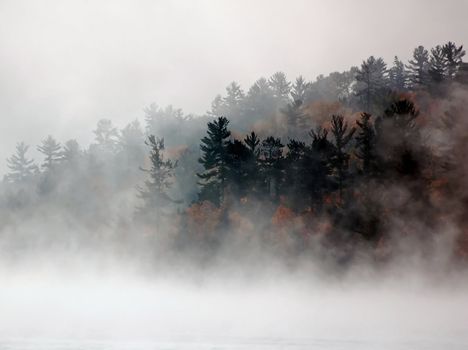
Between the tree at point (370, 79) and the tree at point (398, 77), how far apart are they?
91.3 inches

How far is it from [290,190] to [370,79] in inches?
1910

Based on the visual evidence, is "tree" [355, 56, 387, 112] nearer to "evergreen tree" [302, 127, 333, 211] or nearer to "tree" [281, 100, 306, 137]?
"tree" [281, 100, 306, 137]

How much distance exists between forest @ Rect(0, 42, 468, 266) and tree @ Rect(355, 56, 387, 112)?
351mm

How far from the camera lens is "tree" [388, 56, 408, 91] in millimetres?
130000

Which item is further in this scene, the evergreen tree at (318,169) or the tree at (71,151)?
the tree at (71,151)

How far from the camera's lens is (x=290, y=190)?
78.1 meters

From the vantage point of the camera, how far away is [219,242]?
7606cm

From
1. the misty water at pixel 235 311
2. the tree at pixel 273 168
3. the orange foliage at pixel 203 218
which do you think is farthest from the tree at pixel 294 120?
the misty water at pixel 235 311

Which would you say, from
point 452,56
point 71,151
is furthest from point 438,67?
point 71,151

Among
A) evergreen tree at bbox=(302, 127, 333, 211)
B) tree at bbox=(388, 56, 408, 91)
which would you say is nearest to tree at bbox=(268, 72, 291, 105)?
tree at bbox=(388, 56, 408, 91)

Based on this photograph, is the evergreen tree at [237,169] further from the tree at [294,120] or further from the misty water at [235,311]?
the tree at [294,120]

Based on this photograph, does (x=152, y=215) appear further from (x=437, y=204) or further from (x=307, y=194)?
(x=437, y=204)

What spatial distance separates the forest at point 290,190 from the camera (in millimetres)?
66500

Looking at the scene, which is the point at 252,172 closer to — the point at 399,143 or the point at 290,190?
the point at 290,190
